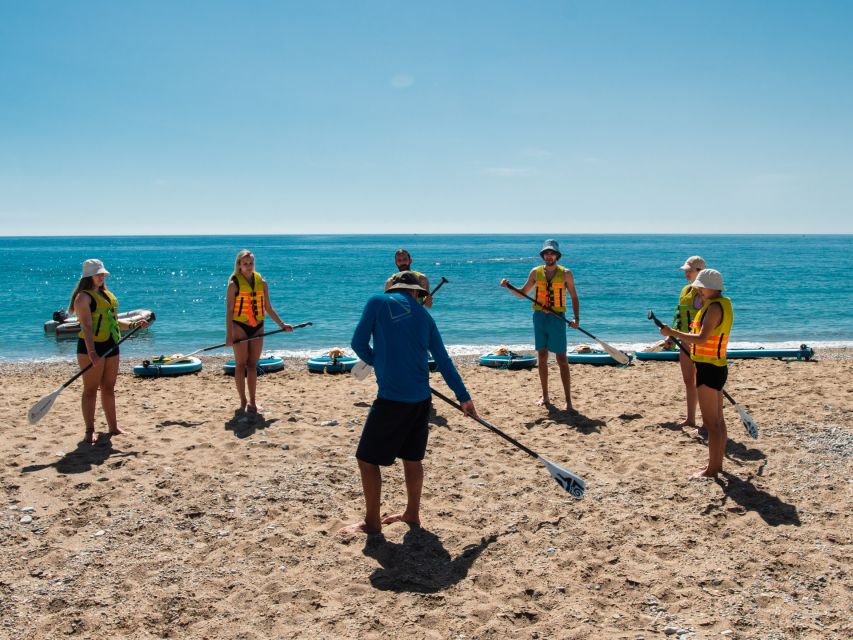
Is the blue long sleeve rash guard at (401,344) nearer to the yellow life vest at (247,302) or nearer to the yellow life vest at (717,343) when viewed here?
the yellow life vest at (717,343)

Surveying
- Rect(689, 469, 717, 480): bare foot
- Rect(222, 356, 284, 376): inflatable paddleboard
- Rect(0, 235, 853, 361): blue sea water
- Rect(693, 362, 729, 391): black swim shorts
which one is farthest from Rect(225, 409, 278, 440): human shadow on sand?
Rect(0, 235, 853, 361): blue sea water

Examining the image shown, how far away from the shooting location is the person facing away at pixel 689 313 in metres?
6.94

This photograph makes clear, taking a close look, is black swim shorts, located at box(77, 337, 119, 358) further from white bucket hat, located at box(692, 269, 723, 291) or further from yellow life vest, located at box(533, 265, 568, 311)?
white bucket hat, located at box(692, 269, 723, 291)

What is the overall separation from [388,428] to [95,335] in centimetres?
395

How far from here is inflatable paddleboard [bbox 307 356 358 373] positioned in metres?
11.8

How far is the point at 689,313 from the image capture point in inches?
281

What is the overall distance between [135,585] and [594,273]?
54040 mm

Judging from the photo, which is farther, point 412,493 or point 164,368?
point 164,368

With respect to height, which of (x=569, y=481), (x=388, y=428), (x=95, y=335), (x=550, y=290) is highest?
(x=550, y=290)

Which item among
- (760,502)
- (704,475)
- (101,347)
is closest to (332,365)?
(101,347)

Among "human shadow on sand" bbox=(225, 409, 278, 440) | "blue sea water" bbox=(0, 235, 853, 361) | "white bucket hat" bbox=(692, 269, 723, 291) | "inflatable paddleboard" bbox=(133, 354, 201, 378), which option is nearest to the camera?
"white bucket hat" bbox=(692, 269, 723, 291)

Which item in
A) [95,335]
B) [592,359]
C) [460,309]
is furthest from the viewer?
[460,309]

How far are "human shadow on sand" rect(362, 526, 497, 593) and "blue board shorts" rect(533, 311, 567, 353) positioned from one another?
3.72 metres

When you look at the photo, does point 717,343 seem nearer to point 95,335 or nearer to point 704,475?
point 704,475
